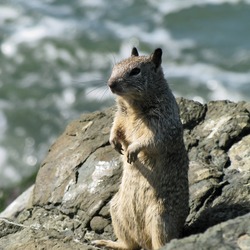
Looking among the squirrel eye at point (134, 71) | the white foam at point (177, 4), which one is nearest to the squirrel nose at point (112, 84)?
the squirrel eye at point (134, 71)

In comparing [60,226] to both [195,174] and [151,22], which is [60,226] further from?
[151,22]

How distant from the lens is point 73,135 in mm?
10445

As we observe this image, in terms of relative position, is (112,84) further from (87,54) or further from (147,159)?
(87,54)

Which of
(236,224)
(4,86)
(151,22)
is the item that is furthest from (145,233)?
(151,22)

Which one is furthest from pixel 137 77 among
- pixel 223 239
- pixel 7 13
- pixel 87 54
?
pixel 7 13

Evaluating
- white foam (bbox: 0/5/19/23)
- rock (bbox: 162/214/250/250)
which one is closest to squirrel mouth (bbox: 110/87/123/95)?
rock (bbox: 162/214/250/250)

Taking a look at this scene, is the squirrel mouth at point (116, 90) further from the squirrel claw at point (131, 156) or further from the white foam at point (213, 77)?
the white foam at point (213, 77)

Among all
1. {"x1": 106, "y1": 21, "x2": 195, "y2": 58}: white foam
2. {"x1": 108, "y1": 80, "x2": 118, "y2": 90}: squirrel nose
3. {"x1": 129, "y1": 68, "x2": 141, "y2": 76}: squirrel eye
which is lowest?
{"x1": 108, "y1": 80, "x2": 118, "y2": 90}: squirrel nose

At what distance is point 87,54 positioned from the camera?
23.3m

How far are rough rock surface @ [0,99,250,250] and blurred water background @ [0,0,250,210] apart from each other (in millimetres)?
8088

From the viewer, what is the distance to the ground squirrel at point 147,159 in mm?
8195

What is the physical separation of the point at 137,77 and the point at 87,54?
588 inches

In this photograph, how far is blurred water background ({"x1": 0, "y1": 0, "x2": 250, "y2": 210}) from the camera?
810 inches

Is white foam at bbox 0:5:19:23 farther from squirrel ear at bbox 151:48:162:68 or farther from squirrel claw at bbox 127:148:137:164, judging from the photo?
squirrel claw at bbox 127:148:137:164
